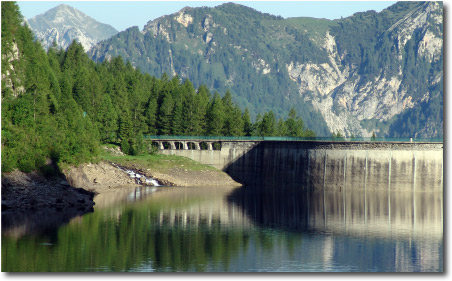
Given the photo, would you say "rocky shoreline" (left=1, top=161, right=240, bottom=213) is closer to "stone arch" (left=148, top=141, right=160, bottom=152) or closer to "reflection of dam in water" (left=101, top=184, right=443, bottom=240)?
"reflection of dam in water" (left=101, top=184, right=443, bottom=240)

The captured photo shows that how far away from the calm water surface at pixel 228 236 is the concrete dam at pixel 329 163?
14.4 meters

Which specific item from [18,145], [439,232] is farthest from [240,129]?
[439,232]

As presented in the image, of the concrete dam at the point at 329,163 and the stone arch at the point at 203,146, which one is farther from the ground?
the stone arch at the point at 203,146

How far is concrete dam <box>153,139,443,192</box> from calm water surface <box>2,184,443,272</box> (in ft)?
47.4

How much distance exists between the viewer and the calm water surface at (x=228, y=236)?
7612 centimetres

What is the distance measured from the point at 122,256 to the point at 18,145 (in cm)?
4198

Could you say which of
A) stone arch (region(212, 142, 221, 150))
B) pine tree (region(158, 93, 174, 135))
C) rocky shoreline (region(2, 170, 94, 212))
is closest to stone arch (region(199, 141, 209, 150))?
stone arch (region(212, 142, 221, 150))

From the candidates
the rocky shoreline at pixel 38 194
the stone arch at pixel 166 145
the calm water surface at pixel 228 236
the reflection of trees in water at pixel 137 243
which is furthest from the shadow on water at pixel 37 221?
the stone arch at pixel 166 145

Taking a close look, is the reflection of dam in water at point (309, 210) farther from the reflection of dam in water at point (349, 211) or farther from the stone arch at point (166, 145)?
the stone arch at point (166, 145)

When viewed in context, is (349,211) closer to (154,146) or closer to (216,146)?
(154,146)

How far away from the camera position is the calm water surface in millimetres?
76125

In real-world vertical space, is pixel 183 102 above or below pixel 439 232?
above

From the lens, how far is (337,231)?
99.7 meters

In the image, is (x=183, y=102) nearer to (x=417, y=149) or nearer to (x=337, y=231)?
(x=417, y=149)
